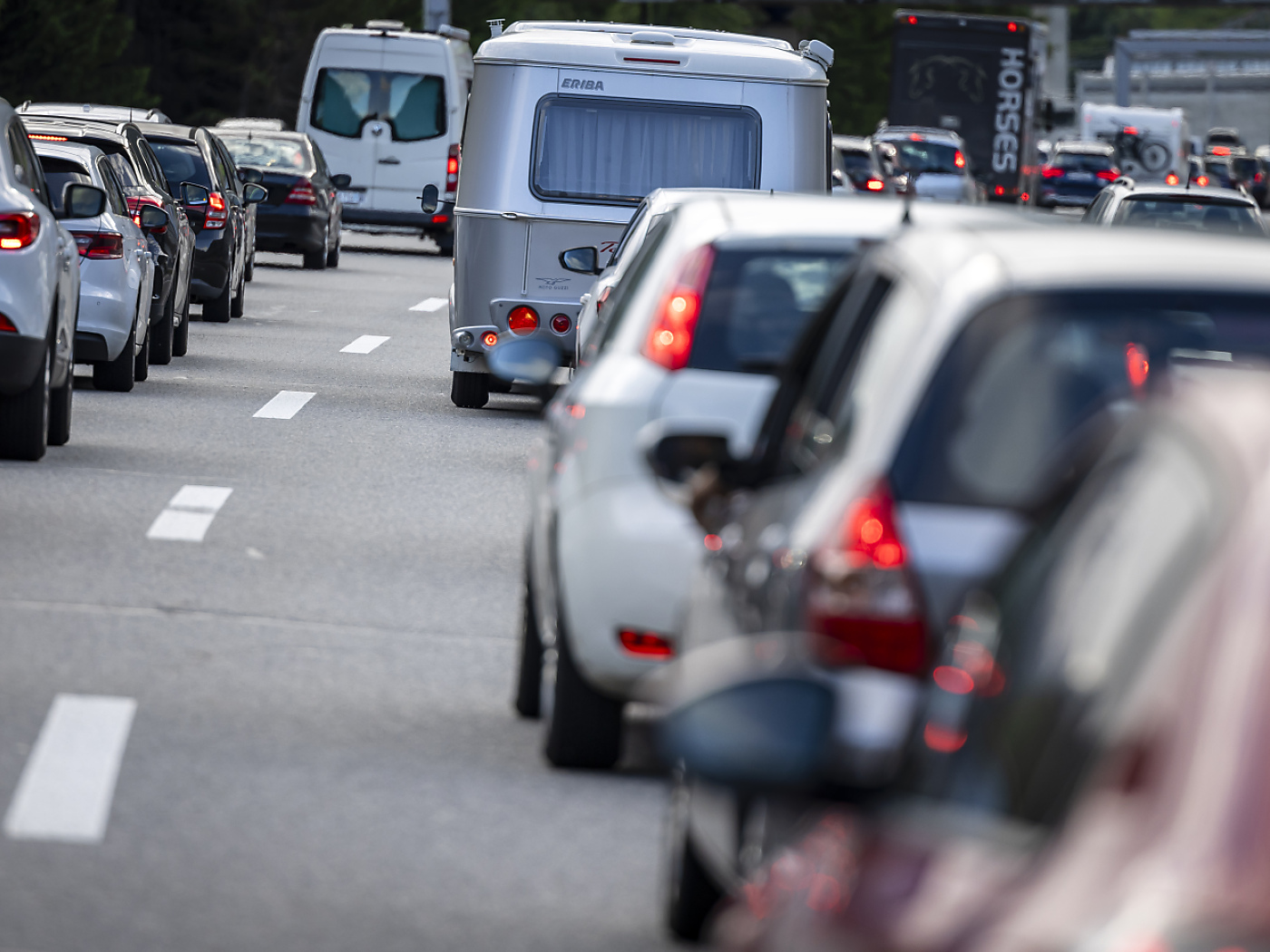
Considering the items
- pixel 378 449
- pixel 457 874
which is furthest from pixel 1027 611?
pixel 378 449

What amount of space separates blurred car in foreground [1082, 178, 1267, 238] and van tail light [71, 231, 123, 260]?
302 inches

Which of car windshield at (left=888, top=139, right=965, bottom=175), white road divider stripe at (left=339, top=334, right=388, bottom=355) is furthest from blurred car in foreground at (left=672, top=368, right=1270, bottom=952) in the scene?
car windshield at (left=888, top=139, right=965, bottom=175)

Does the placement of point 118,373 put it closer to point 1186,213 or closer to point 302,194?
point 1186,213

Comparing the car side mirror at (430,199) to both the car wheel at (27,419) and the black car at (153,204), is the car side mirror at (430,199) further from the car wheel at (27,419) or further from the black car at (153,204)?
the car wheel at (27,419)

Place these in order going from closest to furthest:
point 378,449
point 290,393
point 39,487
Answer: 1. point 39,487
2. point 378,449
3. point 290,393

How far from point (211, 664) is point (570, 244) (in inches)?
336

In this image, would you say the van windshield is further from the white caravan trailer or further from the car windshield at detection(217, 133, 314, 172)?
the white caravan trailer

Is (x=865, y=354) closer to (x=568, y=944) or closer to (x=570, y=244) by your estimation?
(x=568, y=944)

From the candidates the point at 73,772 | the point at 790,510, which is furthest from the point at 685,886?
the point at 73,772

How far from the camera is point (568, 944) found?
17.6ft

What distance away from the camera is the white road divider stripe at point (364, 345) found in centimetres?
2283

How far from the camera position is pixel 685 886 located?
17.5 feet

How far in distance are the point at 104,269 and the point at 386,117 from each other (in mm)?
23921

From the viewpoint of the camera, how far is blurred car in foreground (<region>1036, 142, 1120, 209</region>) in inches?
2721
